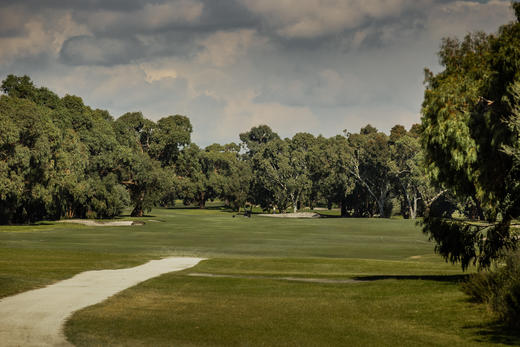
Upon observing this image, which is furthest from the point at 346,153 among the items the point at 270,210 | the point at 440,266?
the point at 440,266

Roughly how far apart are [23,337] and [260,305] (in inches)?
295

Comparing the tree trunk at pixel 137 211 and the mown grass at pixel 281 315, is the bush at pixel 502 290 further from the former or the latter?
the tree trunk at pixel 137 211

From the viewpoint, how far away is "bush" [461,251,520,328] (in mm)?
14586

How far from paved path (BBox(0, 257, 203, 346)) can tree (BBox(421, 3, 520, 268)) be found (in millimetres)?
12078

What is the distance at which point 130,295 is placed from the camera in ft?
65.4

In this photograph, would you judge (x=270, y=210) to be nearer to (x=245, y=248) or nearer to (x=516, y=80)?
(x=245, y=248)

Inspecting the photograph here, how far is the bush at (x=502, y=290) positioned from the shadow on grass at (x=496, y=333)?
0.32 metres

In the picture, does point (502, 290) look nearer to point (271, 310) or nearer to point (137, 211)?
point (271, 310)

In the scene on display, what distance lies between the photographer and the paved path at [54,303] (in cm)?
1299

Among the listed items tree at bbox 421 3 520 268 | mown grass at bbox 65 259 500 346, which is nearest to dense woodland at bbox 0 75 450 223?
mown grass at bbox 65 259 500 346

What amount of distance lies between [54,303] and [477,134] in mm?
14299

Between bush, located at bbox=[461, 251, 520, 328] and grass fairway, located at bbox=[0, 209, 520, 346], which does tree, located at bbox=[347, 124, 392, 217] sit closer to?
grass fairway, located at bbox=[0, 209, 520, 346]

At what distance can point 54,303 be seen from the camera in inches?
691

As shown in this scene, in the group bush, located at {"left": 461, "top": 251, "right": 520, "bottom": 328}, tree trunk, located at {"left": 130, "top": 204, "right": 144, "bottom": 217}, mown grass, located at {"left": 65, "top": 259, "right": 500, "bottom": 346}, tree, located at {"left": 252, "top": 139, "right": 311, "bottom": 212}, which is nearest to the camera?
mown grass, located at {"left": 65, "top": 259, "right": 500, "bottom": 346}
